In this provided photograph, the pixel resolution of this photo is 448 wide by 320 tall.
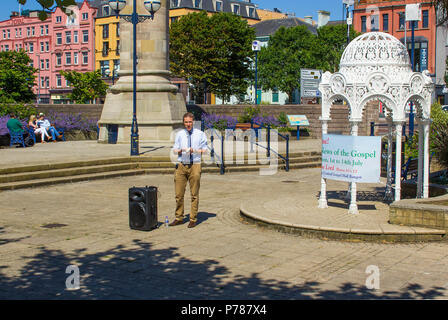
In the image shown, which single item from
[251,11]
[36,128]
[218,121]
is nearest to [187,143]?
[36,128]

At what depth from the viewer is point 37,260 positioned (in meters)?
7.81

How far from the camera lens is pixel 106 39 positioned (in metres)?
86.9

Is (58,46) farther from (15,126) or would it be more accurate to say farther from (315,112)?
(15,126)

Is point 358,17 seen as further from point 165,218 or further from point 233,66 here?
point 165,218

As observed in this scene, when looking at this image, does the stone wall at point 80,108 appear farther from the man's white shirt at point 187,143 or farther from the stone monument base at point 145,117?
the man's white shirt at point 187,143

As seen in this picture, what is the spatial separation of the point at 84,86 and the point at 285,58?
31.5m

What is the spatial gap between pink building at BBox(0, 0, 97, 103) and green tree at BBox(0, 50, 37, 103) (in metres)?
37.1

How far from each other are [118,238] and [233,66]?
53593mm

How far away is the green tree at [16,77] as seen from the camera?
45688 mm

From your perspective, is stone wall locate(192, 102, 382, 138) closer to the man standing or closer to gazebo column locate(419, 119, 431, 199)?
gazebo column locate(419, 119, 431, 199)

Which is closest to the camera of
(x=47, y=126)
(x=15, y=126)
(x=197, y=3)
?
(x=15, y=126)

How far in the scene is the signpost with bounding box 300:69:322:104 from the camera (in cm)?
3953

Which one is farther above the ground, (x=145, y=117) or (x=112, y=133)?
(x=145, y=117)

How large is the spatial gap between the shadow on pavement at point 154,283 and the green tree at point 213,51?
53661 millimetres
